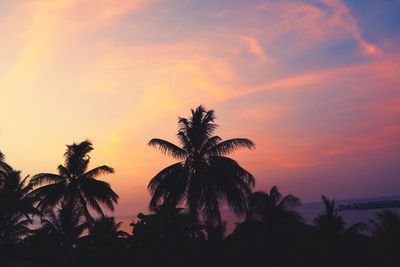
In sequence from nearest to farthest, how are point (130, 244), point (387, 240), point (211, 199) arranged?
point (387, 240) < point (211, 199) < point (130, 244)

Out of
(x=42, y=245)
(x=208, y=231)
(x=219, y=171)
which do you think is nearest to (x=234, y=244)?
(x=208, y=231)

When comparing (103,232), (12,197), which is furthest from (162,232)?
(12,197)

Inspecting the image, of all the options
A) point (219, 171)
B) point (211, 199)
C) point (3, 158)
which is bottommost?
point (211, 199)

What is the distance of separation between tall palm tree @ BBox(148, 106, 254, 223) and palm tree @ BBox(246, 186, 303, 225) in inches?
394

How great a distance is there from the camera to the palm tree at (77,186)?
3488cm

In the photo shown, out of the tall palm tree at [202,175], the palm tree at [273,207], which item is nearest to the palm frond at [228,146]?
the tall palm tree at [202,175]

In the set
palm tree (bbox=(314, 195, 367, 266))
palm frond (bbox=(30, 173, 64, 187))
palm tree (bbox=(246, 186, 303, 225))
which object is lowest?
palm tree (bbox=(314, 195, 367, 266))

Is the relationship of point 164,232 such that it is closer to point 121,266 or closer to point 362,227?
point 121,266

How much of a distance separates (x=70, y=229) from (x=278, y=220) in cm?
1820

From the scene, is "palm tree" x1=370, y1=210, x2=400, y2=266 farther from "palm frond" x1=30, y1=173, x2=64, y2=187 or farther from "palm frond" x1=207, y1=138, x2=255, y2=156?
"palm frond" x1=30, y1=173, x2=64, y2=187

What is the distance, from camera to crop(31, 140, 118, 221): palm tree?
34.9 m

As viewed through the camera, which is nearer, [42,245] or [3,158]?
[3,158]

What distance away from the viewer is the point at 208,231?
36.0 meters

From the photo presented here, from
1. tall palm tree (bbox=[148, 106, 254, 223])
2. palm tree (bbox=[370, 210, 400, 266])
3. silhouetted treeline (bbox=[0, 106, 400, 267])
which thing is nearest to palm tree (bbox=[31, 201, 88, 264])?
silhouetted treeline (bbox=[0, 106, 400, 267])
